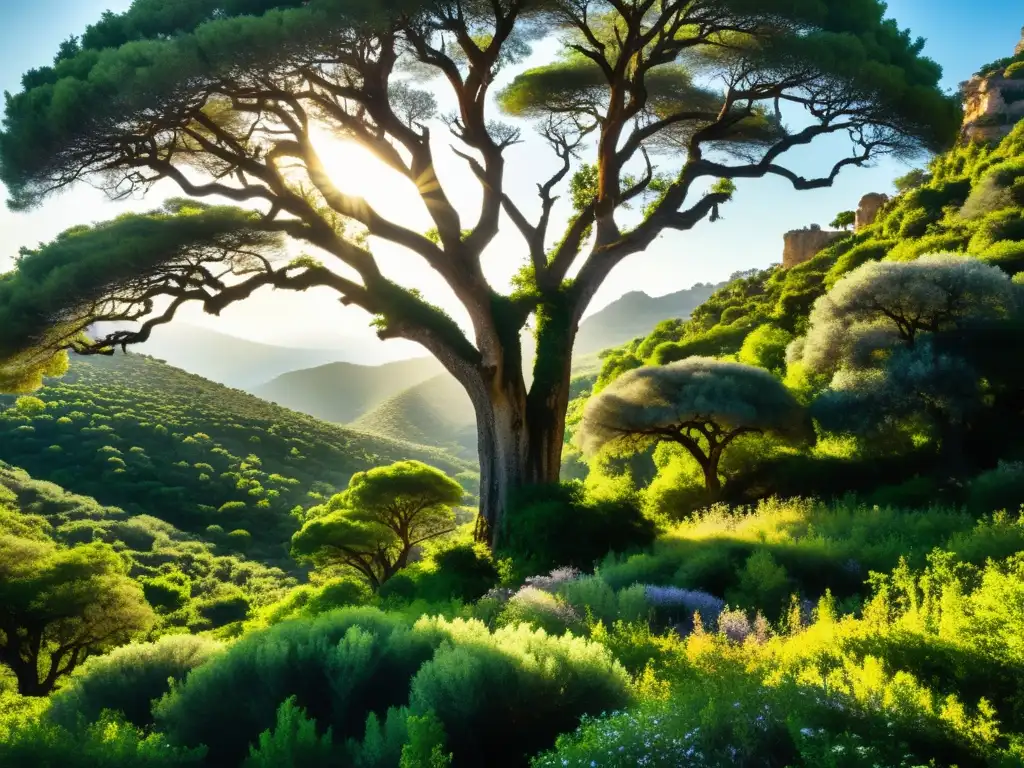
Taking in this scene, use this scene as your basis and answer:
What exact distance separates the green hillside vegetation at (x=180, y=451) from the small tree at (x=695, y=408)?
34.7 metres

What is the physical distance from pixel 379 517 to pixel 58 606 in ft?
39.0

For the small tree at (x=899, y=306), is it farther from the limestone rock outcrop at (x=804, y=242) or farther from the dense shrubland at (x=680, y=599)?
the limestone rock outcrop at (x=804, y=242)

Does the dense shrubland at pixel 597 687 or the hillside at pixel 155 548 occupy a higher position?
the dense shrubland at pixel 597 687

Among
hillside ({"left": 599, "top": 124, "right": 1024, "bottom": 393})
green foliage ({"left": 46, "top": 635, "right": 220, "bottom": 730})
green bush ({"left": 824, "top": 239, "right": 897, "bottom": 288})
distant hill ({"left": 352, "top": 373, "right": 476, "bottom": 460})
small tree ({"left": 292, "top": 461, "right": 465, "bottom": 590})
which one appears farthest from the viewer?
distant hill ({"left": 352, "top": 373, "right": 476, "bottom": 460})

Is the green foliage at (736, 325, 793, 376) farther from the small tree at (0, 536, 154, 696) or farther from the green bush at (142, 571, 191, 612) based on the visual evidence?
the green bush at (142, 571, 191, 612)

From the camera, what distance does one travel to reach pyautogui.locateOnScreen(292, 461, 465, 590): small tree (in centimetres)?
2639

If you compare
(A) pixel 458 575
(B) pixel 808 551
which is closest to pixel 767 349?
(B) pixel 808 551

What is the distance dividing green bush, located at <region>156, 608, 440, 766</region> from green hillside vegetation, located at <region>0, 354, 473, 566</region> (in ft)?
139

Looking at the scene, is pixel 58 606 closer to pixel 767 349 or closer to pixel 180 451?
pixel 767 349

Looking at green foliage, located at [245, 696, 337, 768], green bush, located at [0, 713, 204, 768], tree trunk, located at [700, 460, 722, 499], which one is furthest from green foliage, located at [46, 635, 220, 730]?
tree trunk, located at [700, 460, 722, 499]

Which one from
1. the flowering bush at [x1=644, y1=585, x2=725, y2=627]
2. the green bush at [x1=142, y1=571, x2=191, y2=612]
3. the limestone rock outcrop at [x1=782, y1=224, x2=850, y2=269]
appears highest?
the limestone rock outcrop at [x1=782, y1=224, x2=850, y2=269]

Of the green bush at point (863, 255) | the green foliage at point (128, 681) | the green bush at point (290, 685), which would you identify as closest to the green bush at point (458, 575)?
the green foliage at point (128, 681)

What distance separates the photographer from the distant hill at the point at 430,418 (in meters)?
137

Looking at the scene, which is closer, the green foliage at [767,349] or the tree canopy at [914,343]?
the tree canopy at [914,343]
